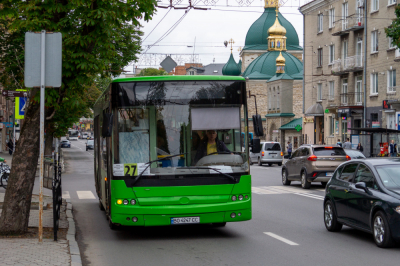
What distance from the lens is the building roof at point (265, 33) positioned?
93312 mm

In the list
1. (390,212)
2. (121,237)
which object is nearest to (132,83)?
(121,237)

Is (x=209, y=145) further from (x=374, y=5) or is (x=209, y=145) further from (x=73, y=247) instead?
(x=374, y=5)

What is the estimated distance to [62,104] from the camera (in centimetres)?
1059

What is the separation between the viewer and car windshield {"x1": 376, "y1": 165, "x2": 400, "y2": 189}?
9.38m

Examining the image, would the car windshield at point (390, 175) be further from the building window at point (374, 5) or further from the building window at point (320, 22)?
the building window at point (320, 22)

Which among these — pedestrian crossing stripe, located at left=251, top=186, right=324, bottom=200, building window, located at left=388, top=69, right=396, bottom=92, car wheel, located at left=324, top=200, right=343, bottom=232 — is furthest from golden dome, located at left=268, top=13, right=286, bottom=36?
car wheel, located at left=324, top=200, right=343, bottom=232

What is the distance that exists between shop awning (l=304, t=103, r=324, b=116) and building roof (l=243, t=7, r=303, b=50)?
42355 millimetres

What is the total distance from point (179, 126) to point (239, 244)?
2146 mm

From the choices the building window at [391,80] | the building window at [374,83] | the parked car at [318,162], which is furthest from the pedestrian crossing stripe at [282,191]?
the building window at [374,83]

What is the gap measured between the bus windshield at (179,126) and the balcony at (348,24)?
37.1m

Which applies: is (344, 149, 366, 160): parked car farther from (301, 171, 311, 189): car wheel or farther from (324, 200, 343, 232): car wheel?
(324, 200, 343, 232): car wheel

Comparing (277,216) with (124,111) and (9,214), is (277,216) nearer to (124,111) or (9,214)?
(124,111)

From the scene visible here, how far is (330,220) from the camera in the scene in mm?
11156

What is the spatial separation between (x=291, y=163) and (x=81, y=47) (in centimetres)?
1484
